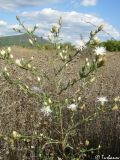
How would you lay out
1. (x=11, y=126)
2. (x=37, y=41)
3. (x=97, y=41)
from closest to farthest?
(x=97, y=41) → (x=37, y=41) → (x=11, y=126)

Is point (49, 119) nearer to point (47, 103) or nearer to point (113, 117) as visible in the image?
point (113, 117)

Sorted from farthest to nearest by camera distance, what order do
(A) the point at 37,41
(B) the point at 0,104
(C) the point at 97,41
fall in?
(B) the point at 0,104
(A) the point at 37,41
(C) the point at 97,41

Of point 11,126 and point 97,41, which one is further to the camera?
point 11,126

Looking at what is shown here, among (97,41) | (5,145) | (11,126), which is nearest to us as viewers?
(97,41)

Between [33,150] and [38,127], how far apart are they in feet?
1.62

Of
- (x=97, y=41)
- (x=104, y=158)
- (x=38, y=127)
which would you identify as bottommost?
(x=104, y=158)

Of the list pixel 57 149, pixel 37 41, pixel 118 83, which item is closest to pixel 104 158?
pixel 57 149

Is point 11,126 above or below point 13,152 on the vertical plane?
above

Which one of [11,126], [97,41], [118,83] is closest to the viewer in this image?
[97,41]

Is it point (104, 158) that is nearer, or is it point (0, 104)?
point (104, 158)

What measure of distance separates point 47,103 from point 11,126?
1651 mm

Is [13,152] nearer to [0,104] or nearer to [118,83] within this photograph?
[0,104]

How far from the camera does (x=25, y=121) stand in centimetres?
495

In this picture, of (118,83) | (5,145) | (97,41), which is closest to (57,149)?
(5,145)
